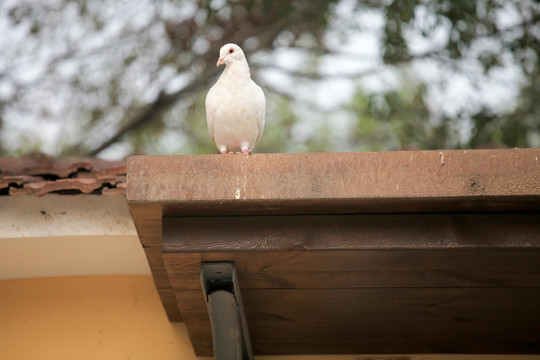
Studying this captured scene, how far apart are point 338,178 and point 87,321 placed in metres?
1.80

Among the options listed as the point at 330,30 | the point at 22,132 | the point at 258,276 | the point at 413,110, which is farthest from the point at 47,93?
the point at 258,276

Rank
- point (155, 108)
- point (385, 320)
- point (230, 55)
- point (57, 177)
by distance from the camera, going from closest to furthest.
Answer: point (385, 320) < point (57, 177) < point (230, 55) < point (155, 108)

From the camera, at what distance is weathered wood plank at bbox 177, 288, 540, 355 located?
2811 millimetres

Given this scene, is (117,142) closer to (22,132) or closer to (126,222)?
(22,132)

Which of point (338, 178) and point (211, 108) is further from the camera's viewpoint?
point (211, 108)

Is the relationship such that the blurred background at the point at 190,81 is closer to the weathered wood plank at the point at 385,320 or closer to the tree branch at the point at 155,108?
the tree branch at the point at 155,108

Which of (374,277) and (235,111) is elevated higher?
(235,111)

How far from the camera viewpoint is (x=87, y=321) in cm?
365

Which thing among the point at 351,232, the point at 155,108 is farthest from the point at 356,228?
the point at 155,108

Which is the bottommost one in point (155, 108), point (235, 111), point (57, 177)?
point (57, 177)

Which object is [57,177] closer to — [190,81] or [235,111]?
[235,111]

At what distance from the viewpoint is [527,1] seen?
28.9ft

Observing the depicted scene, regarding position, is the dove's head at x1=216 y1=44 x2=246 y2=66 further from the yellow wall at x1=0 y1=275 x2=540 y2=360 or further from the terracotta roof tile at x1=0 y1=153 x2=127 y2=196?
the yellow wall at x1=0 y1=275 x2=540 y2=360

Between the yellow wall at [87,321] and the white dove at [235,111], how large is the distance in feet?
2.66
